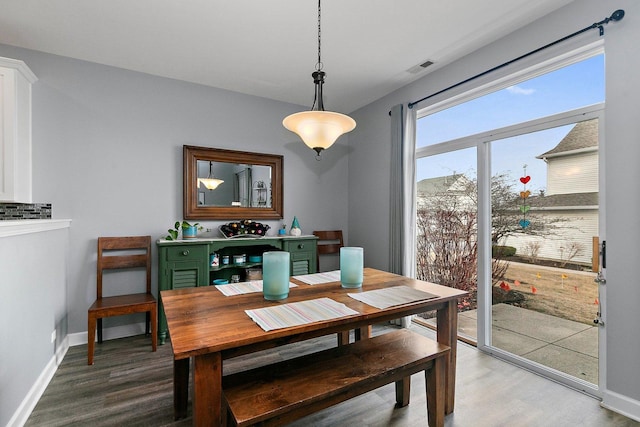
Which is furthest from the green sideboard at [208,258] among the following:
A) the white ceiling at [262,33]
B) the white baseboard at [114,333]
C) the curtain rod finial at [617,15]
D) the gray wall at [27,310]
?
the curtain rod finial at [617,15]

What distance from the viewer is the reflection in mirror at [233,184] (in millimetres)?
3467

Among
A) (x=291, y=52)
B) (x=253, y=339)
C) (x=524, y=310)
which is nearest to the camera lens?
(x=253, y=339)

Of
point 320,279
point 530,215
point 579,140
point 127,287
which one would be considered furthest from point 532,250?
point 127,287

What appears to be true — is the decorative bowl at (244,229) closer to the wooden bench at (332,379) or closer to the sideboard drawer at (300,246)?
the sideboard drawer at (300,246)

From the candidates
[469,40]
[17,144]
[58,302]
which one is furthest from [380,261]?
[17,144]

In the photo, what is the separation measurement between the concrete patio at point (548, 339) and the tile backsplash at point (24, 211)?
4143 millimetres

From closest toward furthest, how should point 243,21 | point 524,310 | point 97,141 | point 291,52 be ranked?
point 243,21, point 524,310, point 291,52, point 97,141

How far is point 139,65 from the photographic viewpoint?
9.90ft

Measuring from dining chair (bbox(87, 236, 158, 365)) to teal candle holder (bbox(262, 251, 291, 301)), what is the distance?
5.54 ft

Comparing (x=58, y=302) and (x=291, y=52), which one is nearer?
(x=58, y=302)

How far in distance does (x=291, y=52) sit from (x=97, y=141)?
2088mm

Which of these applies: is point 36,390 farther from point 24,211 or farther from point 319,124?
point 319,124

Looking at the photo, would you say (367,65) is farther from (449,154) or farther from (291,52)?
(449,154)

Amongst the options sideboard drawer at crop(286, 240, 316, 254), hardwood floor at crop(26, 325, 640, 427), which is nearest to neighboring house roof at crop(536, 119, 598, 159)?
hardwood floor at crop(26, 325, 640, 427)
